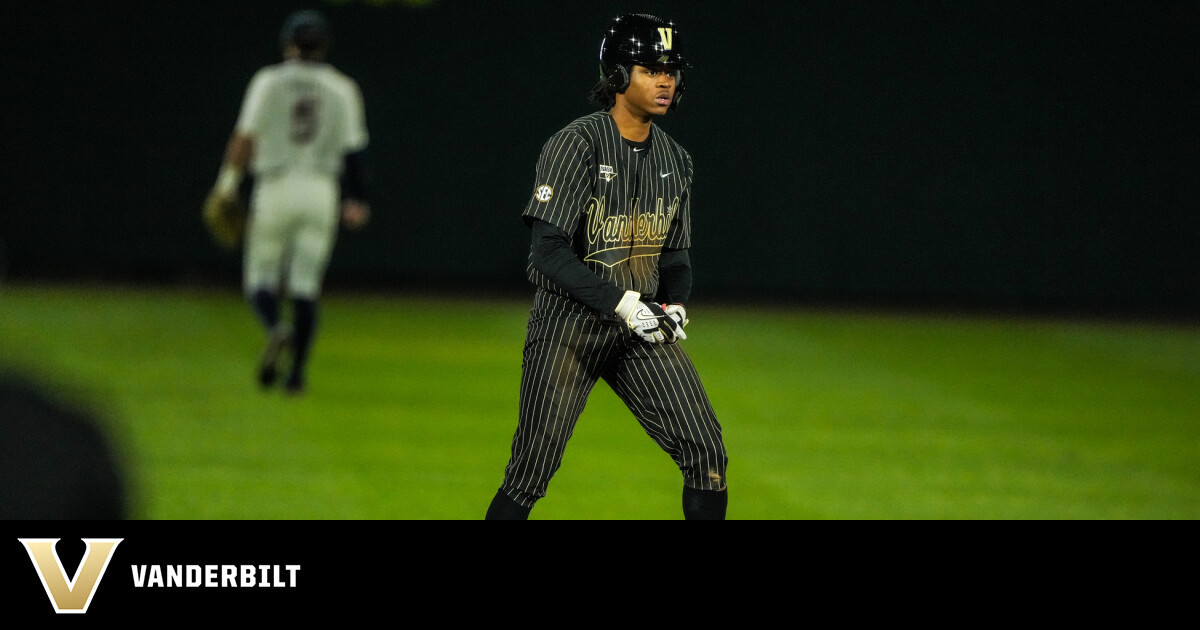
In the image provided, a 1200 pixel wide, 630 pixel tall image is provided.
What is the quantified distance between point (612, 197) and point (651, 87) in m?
0.39

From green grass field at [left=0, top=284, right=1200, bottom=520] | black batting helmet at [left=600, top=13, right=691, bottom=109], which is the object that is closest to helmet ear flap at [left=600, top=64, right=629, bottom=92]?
black batting helmet at [left=600, top=13, right=691, bottom=109]

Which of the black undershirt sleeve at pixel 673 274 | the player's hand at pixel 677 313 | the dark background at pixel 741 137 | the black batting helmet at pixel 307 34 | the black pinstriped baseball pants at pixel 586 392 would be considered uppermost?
the dark background at pixel 741 137

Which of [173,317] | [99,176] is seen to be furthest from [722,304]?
[99,176]

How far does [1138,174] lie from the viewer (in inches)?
659

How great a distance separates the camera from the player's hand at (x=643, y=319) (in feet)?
13.8

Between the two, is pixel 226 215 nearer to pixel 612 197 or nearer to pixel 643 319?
pixel 612 197

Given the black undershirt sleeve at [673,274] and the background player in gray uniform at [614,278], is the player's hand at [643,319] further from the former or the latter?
the black undershirt sleeve at [673,274]

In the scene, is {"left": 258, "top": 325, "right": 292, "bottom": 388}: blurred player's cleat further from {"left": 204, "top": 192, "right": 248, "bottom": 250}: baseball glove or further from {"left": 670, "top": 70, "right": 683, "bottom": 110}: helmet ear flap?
{"left": 670, "top": 70, "right": 683, "bottom": 110}: helmet ear flap

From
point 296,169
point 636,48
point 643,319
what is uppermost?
point 296,169

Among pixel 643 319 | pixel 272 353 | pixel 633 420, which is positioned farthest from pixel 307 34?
pixel 643 319

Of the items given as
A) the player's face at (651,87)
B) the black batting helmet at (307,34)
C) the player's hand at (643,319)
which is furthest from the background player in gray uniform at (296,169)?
the player's hand at (643,319)

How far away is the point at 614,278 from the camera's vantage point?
14.8ft

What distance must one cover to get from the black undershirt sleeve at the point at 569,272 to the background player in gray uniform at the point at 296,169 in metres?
5.03

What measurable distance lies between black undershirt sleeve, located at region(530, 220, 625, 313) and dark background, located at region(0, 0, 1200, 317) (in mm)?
12085
